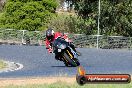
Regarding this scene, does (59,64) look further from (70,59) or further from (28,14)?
(28,14)

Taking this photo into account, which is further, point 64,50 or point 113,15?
point 113,15

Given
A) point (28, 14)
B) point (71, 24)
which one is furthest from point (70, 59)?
point (28, 14)

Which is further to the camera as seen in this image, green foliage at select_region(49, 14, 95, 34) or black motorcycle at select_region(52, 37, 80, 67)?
green foliage at select_region(49, 14, 95, 34)

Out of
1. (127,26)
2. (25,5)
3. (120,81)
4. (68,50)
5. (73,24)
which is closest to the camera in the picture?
(120,81)

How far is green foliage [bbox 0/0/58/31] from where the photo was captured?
1676 inches

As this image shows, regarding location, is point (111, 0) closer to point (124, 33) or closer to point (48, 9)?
point (124, 33)

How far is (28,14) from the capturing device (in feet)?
142

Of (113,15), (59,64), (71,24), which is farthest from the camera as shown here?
(71,24)

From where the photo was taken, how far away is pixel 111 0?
125ft

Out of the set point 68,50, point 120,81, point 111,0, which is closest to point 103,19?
point 111,0

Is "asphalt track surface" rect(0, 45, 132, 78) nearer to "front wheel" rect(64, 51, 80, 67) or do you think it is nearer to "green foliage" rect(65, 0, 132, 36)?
"front wheel" rect(64, 51, 80, 67)

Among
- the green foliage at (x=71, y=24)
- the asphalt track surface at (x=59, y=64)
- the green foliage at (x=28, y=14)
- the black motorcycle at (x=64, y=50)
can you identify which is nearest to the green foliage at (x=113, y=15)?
the green foliage at (x=71, y=24)

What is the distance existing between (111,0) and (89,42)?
145 inches

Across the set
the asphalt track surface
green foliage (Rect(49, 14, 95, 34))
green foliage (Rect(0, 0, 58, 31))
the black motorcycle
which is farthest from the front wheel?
green foliage (Rect(0, 0, 58, 31))
